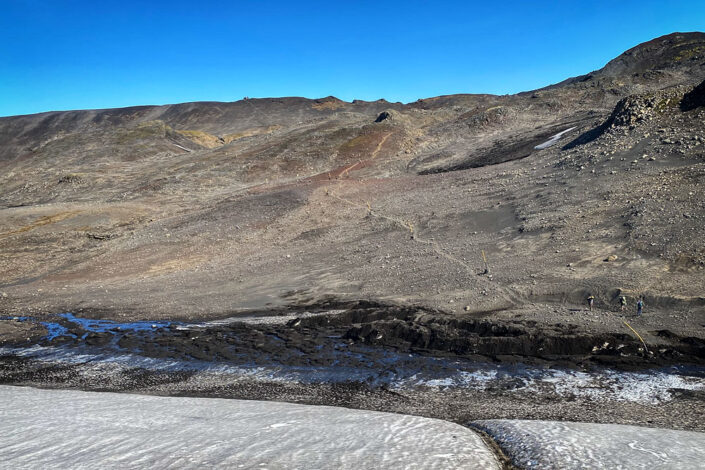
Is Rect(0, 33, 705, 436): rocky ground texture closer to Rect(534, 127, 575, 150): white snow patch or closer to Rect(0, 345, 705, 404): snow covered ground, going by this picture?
Rect(534, 127, 575, 150): white snow patch

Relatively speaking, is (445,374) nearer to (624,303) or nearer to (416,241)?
(624,303)

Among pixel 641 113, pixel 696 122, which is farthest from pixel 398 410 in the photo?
pixel 641 113

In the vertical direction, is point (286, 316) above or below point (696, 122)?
below

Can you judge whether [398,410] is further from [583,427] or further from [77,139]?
[77,139]

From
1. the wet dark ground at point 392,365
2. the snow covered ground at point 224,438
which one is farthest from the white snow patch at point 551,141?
the snow covered ground at point 224,438

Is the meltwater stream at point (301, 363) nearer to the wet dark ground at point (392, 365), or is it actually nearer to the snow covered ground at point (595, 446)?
the wet dark ground at point (392, 365)

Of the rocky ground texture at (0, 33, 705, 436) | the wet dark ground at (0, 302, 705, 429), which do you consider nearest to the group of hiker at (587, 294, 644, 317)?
the rocky ground texture at (0, 33, 705, 436)

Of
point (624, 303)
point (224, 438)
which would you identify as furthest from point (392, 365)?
point (624, 303)
